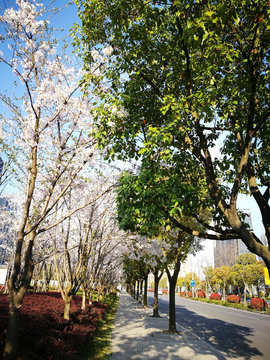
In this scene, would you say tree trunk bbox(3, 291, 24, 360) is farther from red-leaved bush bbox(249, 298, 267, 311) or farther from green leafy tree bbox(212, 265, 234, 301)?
green leafy tree bbox(212, 265, 234, 301)

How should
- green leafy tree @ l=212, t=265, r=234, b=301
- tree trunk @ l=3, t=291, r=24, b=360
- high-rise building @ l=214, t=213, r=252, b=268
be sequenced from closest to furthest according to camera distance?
tree trunk @ l=3, t=291, r=24, b=360, green leafy tree @ l=212, t=265, r=234, b=301, high-rise building @ l=214, t=213, r=252, b=268

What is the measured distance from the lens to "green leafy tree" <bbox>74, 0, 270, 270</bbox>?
428cm

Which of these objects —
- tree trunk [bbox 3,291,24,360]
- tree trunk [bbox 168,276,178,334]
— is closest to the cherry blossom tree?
tree trunk [bbox 3,291,24,360]

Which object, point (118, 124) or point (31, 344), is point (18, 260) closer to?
point (31, 344)

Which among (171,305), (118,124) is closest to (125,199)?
(118,124)

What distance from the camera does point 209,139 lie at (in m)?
7.24

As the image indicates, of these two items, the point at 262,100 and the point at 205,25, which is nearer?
the point at 205,25

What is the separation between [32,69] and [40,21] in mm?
972

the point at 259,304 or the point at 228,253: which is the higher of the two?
the point at 228,253

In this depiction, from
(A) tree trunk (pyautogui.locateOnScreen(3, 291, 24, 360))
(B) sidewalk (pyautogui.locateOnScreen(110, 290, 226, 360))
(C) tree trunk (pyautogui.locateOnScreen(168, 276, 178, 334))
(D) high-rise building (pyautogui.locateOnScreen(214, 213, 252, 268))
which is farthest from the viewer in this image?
(D) high-rise building (pyautogui.locateOnScreen(214, 213, 252, 268))

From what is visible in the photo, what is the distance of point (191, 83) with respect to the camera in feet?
17.6

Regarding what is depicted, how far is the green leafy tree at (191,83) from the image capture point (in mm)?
4281

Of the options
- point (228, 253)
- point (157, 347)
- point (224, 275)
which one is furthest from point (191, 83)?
point (228, 253)

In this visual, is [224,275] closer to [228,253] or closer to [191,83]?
[228,253]
